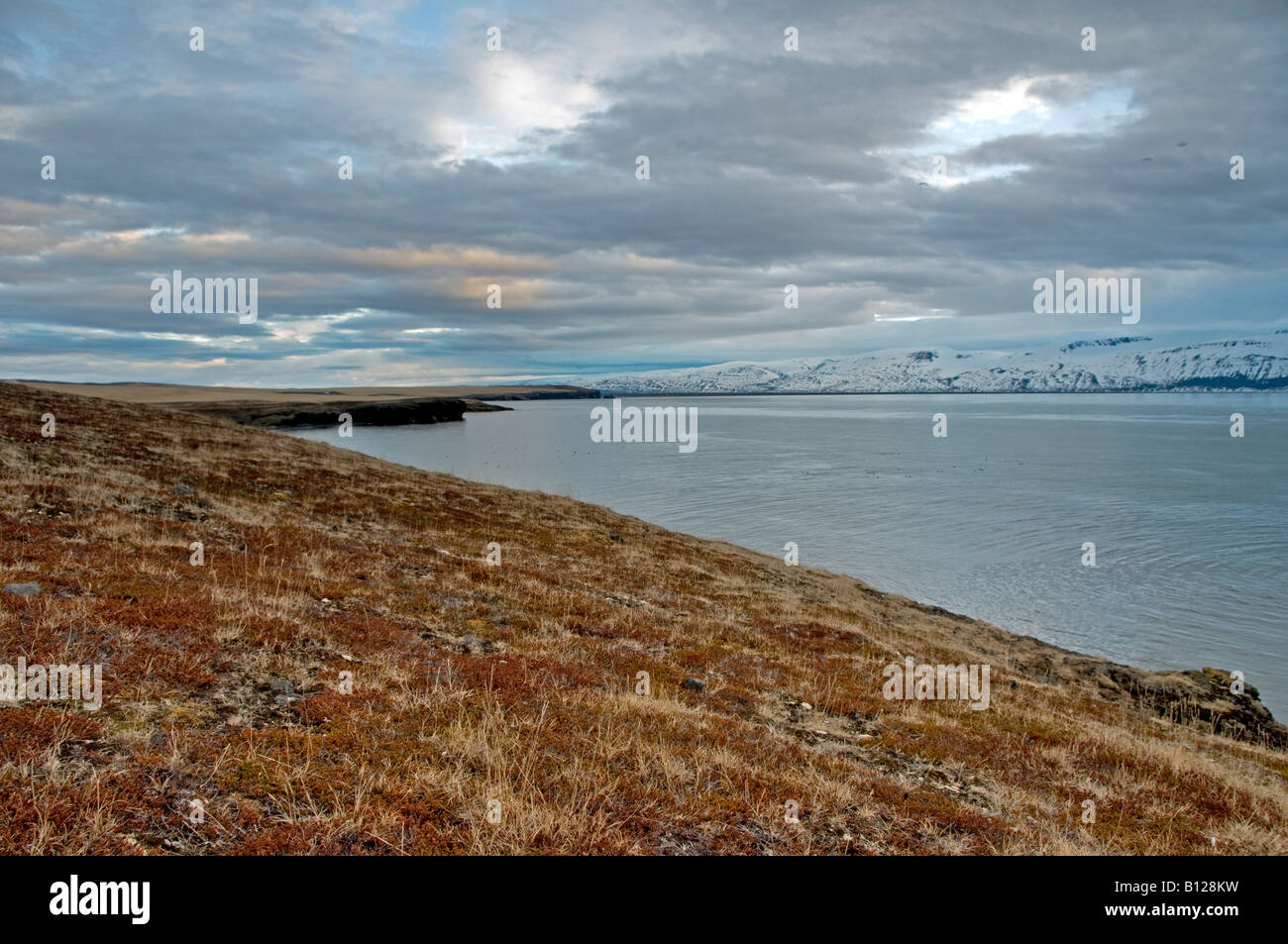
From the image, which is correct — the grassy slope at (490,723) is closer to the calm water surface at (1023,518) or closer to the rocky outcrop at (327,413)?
the calm water surface at (1023,518)

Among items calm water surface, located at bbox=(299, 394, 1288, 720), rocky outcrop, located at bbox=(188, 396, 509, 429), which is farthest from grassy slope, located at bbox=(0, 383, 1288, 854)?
rocky outcrop, located at bbox=(188, 396, 509, 429)

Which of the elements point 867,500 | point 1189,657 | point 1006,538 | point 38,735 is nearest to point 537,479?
point 867,500

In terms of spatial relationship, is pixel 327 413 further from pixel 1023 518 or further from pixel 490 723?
pixel 490 723

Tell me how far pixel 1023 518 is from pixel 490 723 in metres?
49.6

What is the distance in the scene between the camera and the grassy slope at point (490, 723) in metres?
5.79

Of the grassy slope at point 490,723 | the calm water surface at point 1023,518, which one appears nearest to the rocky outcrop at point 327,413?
the calm water surface at point 1023,518

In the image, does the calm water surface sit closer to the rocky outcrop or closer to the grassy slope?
the grassy slope

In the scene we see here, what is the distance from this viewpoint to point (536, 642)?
1284 centimetres

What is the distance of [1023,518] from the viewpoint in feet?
159

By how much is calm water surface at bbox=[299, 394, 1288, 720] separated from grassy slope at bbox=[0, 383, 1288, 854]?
967 cm

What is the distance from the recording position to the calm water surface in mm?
28172

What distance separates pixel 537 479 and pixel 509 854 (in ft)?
213

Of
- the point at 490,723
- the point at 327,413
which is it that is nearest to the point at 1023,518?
the point at 490,723

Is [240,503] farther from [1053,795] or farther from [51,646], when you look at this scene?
[1053,795]
